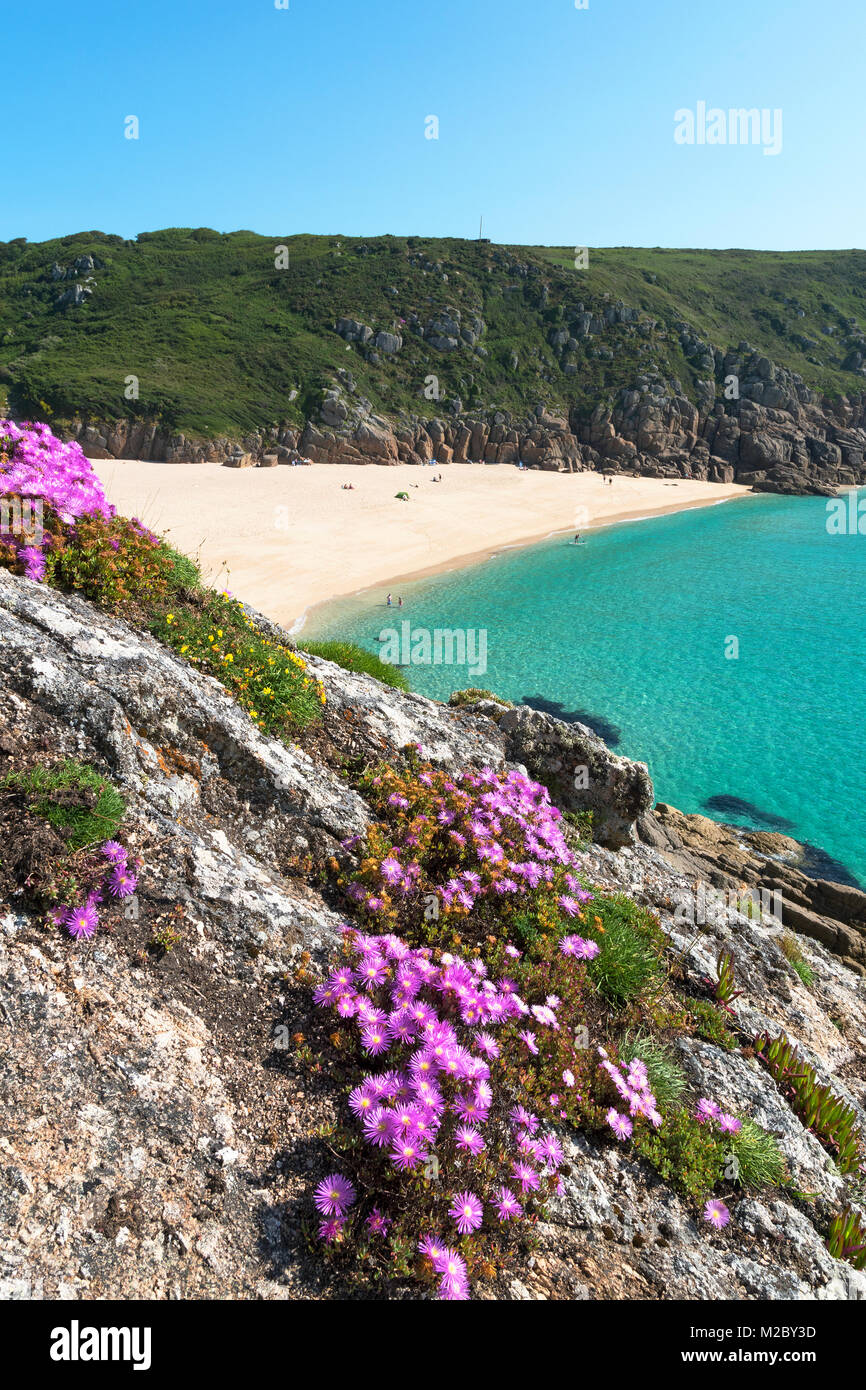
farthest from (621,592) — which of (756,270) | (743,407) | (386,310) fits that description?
(756,270)

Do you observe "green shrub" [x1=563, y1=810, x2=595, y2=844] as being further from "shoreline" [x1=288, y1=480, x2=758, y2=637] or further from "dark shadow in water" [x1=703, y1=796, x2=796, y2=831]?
"shoreline" [x1=288, y1=480, x2=758, y2=637]

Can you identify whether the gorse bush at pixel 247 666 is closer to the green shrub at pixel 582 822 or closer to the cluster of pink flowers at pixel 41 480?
the cluster of pink flowers at pixel 41 480

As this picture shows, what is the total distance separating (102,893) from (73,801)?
604mm

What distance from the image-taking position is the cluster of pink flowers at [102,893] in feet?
12.2

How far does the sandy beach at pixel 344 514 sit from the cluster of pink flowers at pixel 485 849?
2256cm

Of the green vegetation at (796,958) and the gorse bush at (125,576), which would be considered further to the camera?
the green vegetation at (796,958)

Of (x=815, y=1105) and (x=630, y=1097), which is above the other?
(x=630, y=1097)

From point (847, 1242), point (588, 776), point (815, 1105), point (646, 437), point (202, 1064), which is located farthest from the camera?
point (646, 437)

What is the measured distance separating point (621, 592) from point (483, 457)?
149 ft

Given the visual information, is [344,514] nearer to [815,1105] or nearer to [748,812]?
[748,812]

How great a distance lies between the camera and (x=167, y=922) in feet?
13.5

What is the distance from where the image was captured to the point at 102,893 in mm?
3980

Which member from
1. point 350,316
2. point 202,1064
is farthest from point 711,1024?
point 350,316

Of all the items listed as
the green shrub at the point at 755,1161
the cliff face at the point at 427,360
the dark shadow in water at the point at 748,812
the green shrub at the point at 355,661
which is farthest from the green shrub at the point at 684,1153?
the cliff face at the point at 427,360
